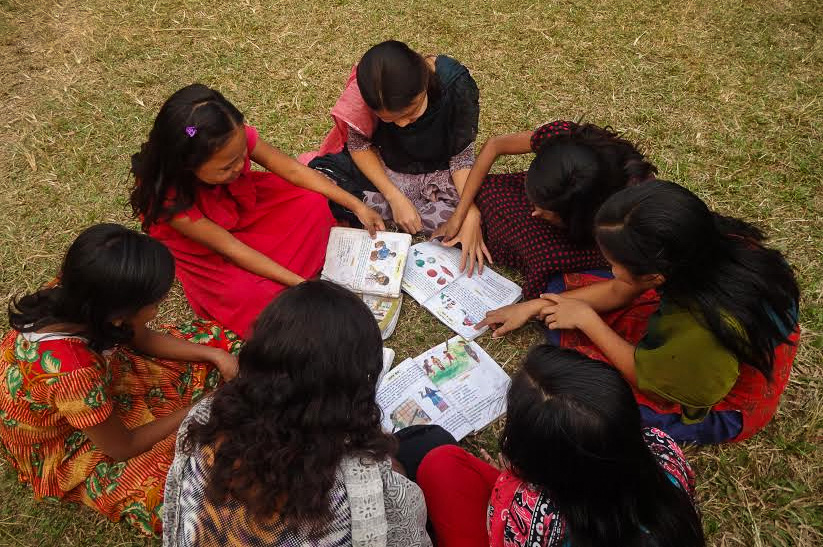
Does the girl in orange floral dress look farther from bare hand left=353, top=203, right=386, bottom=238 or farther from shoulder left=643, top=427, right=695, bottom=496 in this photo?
shoulder left=643, top=427, right=695, bottom=496

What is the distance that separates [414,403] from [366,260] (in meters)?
0.77

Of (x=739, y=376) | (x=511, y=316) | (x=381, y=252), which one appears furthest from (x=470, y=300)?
(x=739, y=376)

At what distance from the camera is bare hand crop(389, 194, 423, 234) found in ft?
9.87

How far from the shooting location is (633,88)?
376cm

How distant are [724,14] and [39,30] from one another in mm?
5301

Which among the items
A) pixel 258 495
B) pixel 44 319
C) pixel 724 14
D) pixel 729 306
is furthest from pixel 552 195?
pixel 724 14

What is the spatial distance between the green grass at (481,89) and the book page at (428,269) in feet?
0.27

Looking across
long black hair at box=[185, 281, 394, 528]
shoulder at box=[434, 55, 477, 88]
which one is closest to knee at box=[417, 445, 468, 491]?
long black hair at box=[185, 281, 394, 528]

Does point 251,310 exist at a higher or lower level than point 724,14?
lower

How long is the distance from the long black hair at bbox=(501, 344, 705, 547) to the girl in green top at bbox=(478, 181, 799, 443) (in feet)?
1.95

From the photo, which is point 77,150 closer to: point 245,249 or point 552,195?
point 245,249

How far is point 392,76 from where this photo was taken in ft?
8.20

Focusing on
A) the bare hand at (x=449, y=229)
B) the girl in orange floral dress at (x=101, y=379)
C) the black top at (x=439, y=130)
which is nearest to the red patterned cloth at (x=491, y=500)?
the girl in orange floral dress at (x=101, y=379)

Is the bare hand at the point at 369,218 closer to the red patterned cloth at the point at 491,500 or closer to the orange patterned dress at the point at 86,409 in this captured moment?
the orange patterned dress at the point at 86,409
